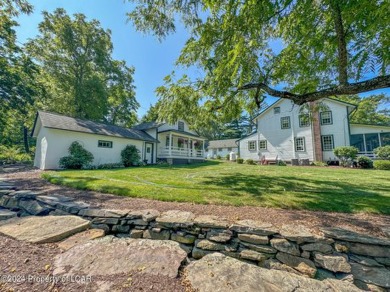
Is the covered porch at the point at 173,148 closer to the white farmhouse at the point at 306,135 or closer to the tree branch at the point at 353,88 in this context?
the white farmhouse at the point at 306,135

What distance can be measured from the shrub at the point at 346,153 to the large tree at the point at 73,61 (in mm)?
24545

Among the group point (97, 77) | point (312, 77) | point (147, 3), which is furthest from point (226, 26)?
point (97, 77)

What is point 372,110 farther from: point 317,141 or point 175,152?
point 175,152

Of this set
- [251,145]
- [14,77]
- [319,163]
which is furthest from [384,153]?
[14,77]

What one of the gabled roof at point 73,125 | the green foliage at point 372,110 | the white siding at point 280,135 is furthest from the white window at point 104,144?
the green foliage at point 372,110

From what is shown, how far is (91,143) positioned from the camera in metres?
14.5

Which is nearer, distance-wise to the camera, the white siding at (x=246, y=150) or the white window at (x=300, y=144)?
the white window at (x=300, y=144)

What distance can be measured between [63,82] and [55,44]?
410cm

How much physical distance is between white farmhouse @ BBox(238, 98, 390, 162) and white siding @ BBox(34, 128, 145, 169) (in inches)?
571

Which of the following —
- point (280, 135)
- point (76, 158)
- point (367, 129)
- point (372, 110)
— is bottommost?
point (76, 158)

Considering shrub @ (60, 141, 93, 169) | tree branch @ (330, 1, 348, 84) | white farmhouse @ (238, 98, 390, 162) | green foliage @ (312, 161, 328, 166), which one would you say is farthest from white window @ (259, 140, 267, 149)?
shrub @ (60, 141, 93, 169)

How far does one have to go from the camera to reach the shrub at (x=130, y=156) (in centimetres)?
1631

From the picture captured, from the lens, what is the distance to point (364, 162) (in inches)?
552

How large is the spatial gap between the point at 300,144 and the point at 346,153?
13.5 feet
